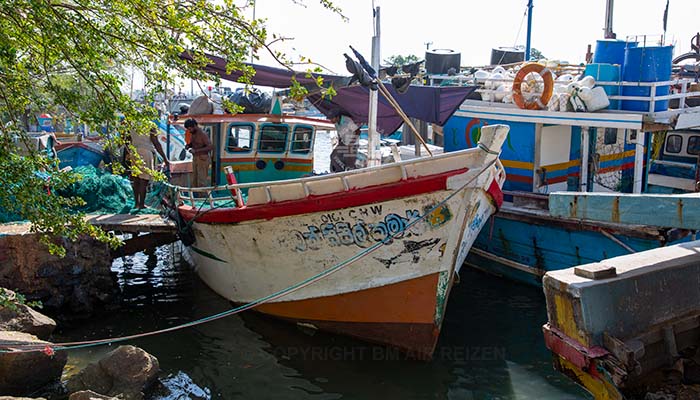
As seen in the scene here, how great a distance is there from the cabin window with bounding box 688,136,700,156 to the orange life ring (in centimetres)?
389

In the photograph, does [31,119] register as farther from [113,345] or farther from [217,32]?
[113,345]

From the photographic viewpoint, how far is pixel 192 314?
31.4ft

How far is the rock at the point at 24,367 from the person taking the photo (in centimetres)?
665

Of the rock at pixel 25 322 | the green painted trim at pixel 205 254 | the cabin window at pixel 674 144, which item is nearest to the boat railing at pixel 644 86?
the cabin window at pixel 674 144

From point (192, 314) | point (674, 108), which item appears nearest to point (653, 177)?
point (674, 108)

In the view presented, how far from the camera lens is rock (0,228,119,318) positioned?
890cm

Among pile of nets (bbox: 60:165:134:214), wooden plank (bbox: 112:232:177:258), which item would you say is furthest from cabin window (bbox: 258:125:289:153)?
pile of nets (bbox: 60:165:134:214)

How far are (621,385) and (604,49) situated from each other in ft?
25.4

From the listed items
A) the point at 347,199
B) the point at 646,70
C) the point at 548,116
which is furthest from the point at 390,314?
the point at 646,70

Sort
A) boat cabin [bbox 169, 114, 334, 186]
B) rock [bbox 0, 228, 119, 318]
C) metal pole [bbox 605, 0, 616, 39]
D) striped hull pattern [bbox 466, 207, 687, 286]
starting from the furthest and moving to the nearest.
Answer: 1. metal pole [bbox 605, 0, 616, 39]
2. boat cabin [bbox 169, 114, 334, 186]
3. rock [bbox 0, 228, 119, 318]
4. striped hull pattern [bbox 466, 207, 687, 286]

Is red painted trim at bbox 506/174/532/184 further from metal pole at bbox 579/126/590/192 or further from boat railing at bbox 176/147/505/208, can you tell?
boat railing at bbox 176/147/505/208

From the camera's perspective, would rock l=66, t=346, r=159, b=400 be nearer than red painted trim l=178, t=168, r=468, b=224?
Yes

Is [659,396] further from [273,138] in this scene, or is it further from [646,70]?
[273,138]

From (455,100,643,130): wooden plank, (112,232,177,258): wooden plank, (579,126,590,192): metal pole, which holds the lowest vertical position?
(112,232,177,258): wooden plank
